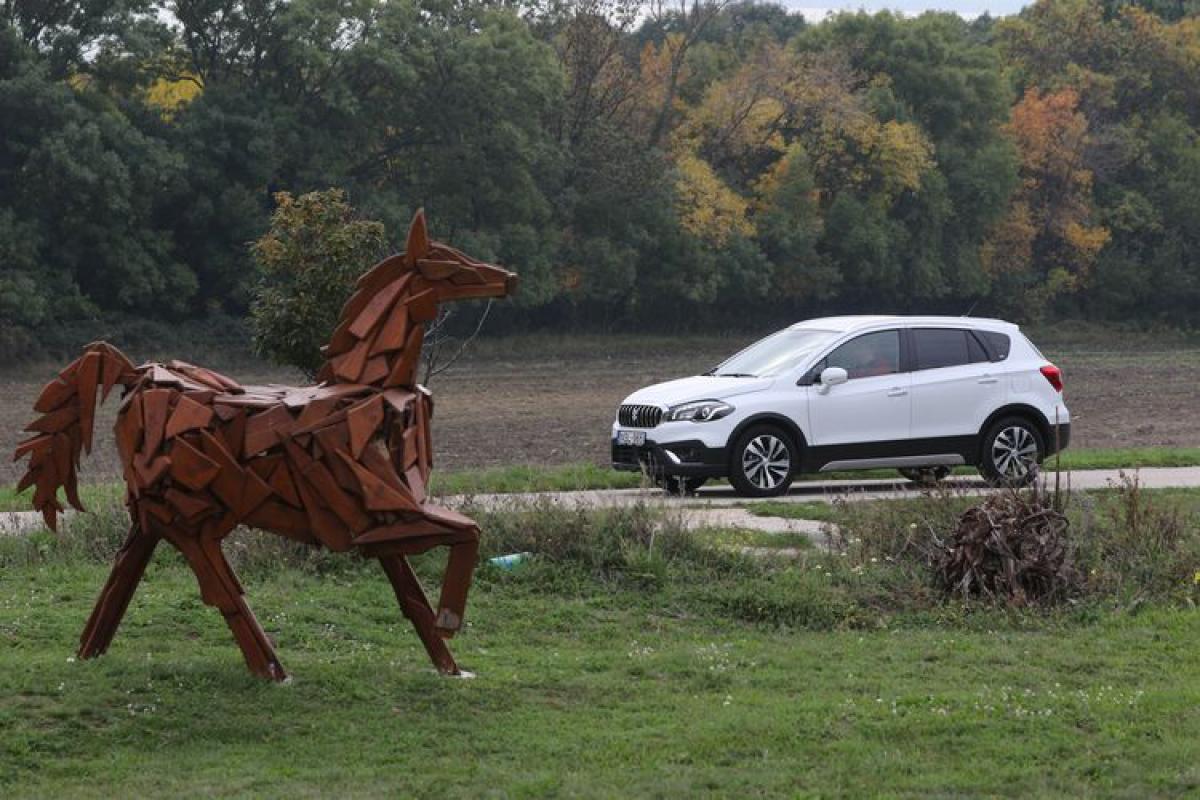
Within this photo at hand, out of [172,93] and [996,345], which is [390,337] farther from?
[172,93]

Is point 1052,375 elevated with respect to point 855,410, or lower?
elevated

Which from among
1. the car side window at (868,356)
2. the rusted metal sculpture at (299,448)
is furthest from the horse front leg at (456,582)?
the car side window at (868,356)

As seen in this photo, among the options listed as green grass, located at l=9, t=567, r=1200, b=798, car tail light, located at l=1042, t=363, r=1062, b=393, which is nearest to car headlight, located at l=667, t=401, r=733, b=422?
car tail light, located at l=1042, t=363, r=1062, b=393

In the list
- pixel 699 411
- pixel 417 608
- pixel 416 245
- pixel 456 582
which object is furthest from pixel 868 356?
pixel 456 582

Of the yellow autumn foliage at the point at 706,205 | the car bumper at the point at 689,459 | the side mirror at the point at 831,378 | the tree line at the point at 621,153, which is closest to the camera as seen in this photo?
the car bumper at the point at 689,459

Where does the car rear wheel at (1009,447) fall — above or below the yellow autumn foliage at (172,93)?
below

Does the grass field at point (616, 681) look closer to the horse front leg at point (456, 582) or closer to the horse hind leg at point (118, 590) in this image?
the horse hind leg at point (118, 590)

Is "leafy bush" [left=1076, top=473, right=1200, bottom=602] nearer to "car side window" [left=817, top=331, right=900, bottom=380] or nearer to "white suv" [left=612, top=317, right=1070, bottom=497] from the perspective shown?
"white suv" [left=612, top=317, right=1070, bottom=497]

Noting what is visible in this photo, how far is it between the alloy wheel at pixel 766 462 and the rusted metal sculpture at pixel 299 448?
9320mm

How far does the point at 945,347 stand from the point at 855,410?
1.39 m

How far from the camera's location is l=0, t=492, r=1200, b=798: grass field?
806 centimetres

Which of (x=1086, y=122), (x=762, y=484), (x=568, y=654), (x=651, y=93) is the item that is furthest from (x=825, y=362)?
(x=1086, y=122)

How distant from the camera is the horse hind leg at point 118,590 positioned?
968 cm

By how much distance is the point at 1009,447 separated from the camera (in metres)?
19.5
